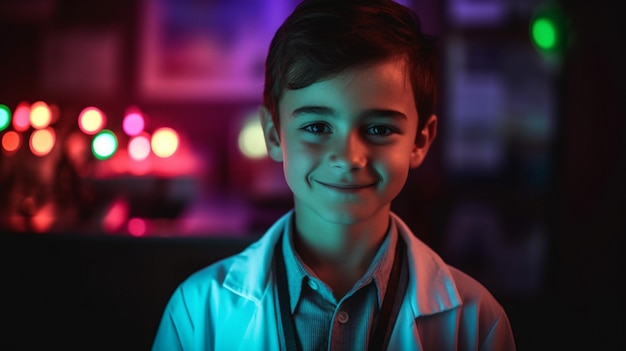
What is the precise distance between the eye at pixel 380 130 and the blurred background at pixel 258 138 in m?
0.56

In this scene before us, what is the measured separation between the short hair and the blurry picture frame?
175 centimetres

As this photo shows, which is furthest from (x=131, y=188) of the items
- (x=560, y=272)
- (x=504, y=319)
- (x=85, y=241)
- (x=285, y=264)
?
(x=560, y=272)


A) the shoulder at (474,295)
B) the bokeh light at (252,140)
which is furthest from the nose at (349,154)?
the bokeh light at (252,140)

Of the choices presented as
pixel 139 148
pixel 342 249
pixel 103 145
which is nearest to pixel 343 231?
pixel 342 249

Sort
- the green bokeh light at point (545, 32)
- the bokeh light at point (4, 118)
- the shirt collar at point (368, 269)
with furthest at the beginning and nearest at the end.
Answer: the green bokeh light at point (545, 32), the bokeh light at point (4, 118), the shirt collar at point (368, 269)

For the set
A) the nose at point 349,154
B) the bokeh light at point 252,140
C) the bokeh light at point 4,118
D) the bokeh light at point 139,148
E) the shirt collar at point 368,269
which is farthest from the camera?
the bokeh light at point 252,140

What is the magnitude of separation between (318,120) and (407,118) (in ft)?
0.41

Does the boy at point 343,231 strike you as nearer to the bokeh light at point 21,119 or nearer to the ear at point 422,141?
the ear at point 422,141

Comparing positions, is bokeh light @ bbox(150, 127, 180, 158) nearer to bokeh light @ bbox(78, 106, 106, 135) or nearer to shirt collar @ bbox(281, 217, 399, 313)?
bokeh light @ bbox(78, 106, 106, 135)

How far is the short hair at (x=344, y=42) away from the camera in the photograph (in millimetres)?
785

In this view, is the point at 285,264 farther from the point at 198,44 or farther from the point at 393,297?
the point at 198,44

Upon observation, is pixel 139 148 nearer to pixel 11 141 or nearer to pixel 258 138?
pixel 11 141

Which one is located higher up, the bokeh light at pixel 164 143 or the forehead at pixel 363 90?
the forehead at pixel 363 90

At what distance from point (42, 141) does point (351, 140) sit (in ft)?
4.12
